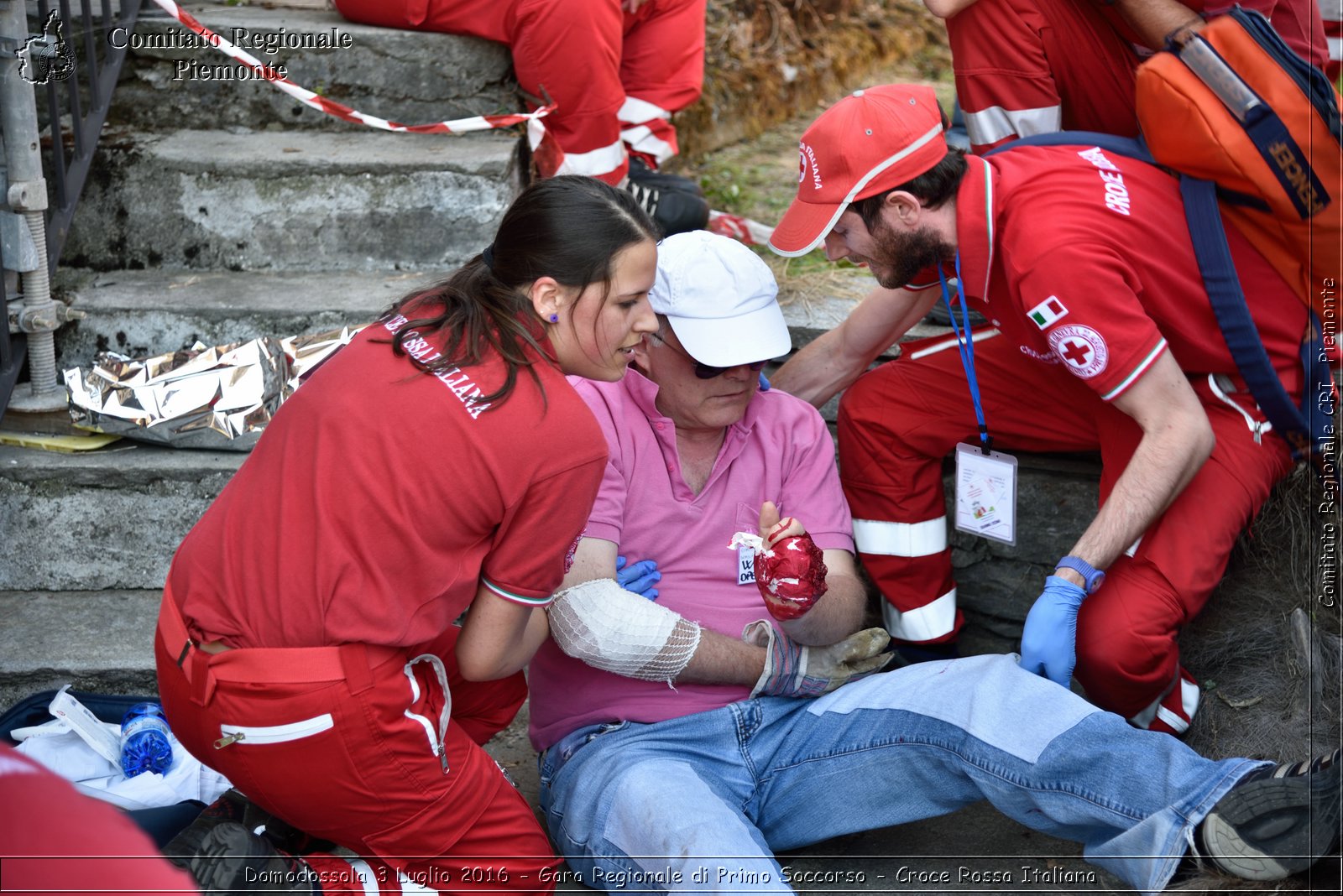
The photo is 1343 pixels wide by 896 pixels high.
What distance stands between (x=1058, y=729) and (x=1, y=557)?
254cm

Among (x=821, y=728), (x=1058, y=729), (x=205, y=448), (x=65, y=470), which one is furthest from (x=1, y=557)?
(x=1058, y=729)

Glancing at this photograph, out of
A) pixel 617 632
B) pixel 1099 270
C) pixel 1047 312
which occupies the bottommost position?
pixel 617 632

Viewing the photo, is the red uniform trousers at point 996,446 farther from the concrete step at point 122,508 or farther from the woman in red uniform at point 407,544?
the woman in red uniform at point 407,544

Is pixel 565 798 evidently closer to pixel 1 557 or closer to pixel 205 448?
pixel 205 448

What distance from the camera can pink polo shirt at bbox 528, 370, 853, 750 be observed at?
8.17 feet

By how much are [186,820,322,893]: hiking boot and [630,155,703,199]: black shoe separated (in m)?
2.54

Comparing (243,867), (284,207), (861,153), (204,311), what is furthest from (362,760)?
(284,207)

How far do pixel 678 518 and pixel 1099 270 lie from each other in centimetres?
98

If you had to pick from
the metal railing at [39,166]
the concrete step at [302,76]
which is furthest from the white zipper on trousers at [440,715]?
the concrete step at [302,76]

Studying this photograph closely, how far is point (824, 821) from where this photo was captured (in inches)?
96.2

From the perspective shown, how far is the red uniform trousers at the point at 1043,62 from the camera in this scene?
322 centimetres

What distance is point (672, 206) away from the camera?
3.97 meters

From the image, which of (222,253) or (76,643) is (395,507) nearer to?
(76,643)

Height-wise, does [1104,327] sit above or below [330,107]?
above
